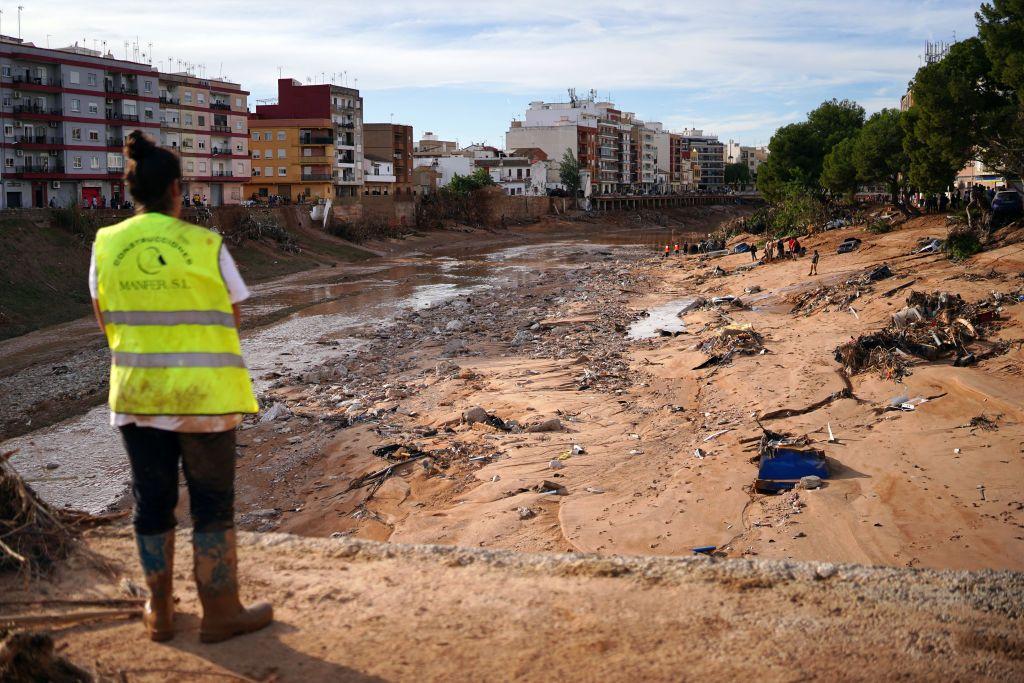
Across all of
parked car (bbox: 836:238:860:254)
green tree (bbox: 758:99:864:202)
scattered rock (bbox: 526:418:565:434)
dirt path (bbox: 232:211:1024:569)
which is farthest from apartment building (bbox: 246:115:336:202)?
scattered rock (bbox: 526:418:565:434)

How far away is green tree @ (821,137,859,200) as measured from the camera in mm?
48844

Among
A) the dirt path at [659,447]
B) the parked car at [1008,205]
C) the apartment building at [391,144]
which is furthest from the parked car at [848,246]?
the apartment building at [391,144]

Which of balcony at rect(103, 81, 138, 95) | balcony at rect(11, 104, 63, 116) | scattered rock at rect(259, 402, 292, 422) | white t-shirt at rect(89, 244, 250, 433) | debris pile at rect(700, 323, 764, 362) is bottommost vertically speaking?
scattered rock at rect(259, 402, 292, 422)

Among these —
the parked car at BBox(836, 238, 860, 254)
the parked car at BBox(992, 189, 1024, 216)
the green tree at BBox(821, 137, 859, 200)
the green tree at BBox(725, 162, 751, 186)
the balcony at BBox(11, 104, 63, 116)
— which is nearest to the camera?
the parked car at BBox(992, 189, 1024, 216)

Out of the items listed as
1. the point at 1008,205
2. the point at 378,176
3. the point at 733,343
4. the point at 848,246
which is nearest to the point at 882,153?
the point at 848,246

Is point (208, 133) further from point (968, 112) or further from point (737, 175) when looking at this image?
point (737, 175)

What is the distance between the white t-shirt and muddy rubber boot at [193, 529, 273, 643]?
479 mm

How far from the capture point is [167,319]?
3680 mm

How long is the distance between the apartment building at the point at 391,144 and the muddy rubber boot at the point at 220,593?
84.8 m

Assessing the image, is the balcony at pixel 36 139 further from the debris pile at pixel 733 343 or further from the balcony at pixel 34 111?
the debris pile at pixel 733 343

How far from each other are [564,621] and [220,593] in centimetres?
142

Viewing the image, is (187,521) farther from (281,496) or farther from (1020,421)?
(1020,421)

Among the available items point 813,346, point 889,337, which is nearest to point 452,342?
Result: point 813,346

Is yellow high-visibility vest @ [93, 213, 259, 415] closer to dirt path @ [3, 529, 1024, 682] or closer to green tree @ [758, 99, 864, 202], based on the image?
dirt path @ [3, 529, 1024, 682]
